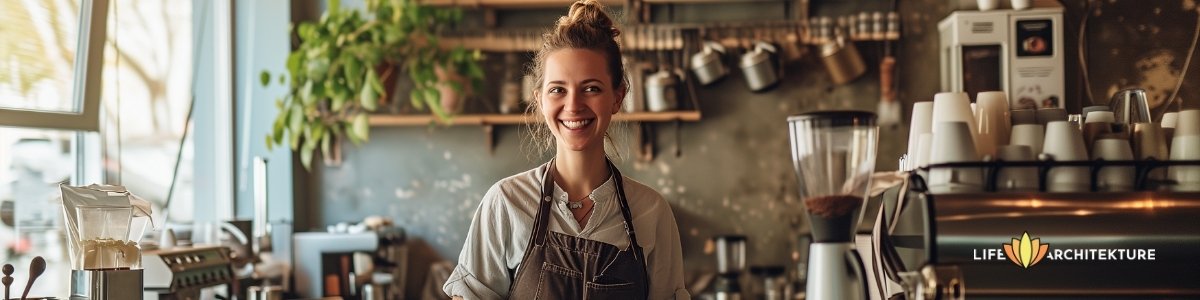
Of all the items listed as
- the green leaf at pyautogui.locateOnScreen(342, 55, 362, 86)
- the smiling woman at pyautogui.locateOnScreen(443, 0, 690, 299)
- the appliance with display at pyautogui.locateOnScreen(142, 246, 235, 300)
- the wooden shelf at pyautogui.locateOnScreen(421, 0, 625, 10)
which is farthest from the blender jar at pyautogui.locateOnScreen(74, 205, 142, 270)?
the wooden shelf at pyautogui.locateOnScreen(421, 0, 625, 10)

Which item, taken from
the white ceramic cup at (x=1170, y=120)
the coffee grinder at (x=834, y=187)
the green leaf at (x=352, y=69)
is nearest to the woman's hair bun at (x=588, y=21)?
the coffee grinder at (x=834, y=187)

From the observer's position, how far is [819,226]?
1.54 m

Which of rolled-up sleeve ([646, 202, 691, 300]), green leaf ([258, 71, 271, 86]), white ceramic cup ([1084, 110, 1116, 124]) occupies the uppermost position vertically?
green leaf ([258, 71, 271, 86])

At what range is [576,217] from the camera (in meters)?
1.97

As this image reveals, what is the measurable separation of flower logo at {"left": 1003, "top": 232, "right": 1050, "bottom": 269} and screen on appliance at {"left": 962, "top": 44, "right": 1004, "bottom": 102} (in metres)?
3.07

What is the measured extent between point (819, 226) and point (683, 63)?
3697 mm

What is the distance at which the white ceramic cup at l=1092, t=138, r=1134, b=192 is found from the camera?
195 cm

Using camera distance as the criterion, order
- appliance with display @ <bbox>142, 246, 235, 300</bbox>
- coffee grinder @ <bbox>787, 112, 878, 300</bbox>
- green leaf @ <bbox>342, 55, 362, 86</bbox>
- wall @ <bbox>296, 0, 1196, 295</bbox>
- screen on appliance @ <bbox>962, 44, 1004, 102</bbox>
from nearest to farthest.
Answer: coffee grinder @ <bbox>787, 112, 878, 300</bbox>, appliance with display @ <bbox>142, 246, 235, 300</bbox>, green leaf @ <bbox>342, 55, 362, 86</bbox>, screen on appliance @ <bbox>962, 44, 1004, 102</bbox>, wall @ <bbox>296, 0, 1196, 295</bbox>

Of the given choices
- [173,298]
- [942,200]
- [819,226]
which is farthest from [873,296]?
[173,298]

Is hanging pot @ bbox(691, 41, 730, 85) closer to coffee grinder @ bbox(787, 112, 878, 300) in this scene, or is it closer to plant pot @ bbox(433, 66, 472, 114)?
plant pot @ bbox(433, 66, 472, 114)

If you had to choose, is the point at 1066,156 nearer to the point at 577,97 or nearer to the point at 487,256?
the point at 577,97

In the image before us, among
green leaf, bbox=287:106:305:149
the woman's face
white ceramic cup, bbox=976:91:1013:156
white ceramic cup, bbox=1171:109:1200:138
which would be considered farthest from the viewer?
Result: green leaf, bbox=287:106:305:149

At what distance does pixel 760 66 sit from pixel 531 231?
3276 millimetres

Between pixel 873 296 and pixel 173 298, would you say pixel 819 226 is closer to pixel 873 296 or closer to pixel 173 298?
pixel 873 296
